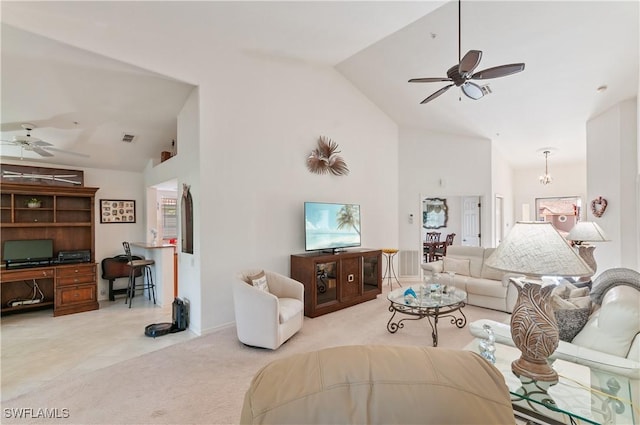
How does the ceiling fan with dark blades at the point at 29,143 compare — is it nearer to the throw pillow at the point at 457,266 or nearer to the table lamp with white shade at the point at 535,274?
the table lamp with white shade at the point at 535,274

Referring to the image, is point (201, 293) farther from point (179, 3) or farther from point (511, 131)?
point (511, 131)

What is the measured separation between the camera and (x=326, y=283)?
443cm

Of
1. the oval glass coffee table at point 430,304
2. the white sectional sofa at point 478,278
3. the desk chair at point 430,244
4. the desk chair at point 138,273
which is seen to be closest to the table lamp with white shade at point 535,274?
the oval glass coffee table at point 430,304

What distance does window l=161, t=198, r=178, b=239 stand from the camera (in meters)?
6.14

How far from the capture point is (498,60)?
4070mm

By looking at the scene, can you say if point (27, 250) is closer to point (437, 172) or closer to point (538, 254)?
point (538, 254)

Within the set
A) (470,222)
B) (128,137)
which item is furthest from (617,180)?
(128,137)

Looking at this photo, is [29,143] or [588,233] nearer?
[29,143]

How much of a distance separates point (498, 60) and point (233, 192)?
4109mm

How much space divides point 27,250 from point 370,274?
549 centimetres

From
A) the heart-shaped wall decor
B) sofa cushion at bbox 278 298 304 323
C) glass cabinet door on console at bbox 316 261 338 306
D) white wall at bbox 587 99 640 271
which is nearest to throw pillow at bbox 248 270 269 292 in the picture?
sofa cushion at bbox 278 298 304 323

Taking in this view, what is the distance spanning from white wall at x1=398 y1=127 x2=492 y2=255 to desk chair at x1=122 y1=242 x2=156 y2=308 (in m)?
5.14

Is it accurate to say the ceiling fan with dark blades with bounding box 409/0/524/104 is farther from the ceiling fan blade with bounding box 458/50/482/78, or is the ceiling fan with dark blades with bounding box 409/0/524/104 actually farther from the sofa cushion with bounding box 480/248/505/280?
the sofa cushion with bounding box 480/248/505/280

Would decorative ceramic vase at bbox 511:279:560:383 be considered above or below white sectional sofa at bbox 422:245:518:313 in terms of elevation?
above
